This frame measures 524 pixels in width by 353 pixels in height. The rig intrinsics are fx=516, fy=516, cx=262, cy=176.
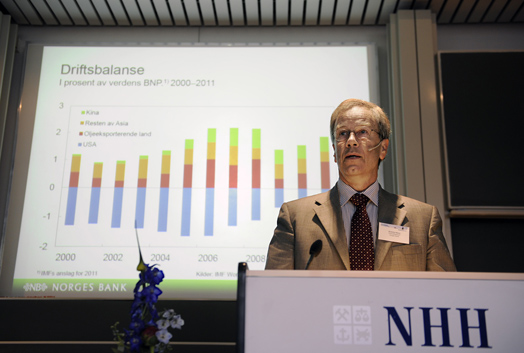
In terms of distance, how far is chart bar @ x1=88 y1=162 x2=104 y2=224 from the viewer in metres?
3.37

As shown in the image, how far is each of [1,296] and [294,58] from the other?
8.20 ft

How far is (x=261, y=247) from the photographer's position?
3.30 metres

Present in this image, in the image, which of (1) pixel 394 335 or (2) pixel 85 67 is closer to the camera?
(1) pixel 394 335

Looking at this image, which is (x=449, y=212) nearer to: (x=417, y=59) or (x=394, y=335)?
(x=417, y=59)

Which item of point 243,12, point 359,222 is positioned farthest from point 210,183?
point 359,222

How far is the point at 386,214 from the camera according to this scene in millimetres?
2008

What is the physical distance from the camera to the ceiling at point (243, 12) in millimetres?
3604

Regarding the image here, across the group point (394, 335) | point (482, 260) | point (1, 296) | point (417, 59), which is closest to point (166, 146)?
point (1, 296)

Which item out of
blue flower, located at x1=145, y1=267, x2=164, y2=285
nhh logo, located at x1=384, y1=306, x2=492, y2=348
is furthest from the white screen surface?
nhh logo, located at x1=384, y1=306, x2=492, y2=348

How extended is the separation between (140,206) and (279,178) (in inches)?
36.9

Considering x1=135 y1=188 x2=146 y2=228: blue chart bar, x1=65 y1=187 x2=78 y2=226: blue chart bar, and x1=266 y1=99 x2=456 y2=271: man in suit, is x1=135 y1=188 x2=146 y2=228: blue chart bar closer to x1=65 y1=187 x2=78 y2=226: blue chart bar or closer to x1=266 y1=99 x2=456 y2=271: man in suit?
x1=65 y1=187 x2=78 y2=226: blue chart bar

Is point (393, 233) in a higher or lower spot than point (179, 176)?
lower

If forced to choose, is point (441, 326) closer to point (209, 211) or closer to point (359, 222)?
point (359, 222)

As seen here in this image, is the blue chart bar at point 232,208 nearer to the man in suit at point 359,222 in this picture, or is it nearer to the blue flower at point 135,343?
the man in suit at point 359,222
